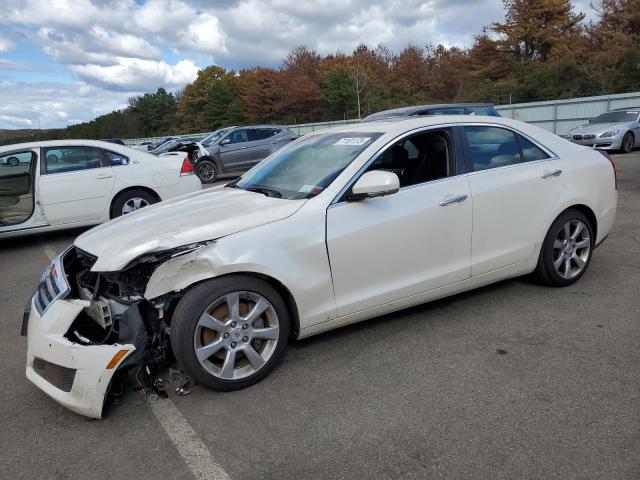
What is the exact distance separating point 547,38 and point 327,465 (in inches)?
1900

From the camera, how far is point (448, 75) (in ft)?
180

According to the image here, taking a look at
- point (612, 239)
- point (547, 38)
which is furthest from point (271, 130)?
point (547, 38)

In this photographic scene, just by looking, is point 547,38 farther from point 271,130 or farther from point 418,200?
point 418,200

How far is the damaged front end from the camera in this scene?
108 inches

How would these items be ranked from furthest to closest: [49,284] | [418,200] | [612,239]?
[612,239]
[418,200]
[49,284]

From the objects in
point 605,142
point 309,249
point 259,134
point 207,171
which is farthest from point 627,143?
point 309,249

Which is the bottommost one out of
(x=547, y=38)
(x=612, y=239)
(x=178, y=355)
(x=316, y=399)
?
(x=612, y=239)

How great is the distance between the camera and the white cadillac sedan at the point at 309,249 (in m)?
2.94

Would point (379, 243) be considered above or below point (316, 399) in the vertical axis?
above

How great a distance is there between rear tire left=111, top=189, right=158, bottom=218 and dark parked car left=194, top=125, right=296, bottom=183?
Result: 7321mm

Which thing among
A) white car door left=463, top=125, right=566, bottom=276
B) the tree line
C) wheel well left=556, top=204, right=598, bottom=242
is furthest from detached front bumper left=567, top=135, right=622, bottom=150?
the tree line

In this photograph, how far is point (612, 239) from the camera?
6.02 meters

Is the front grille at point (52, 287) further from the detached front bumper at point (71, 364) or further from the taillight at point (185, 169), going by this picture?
the taillight at point (185, 169)

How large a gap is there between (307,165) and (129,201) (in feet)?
16.2
